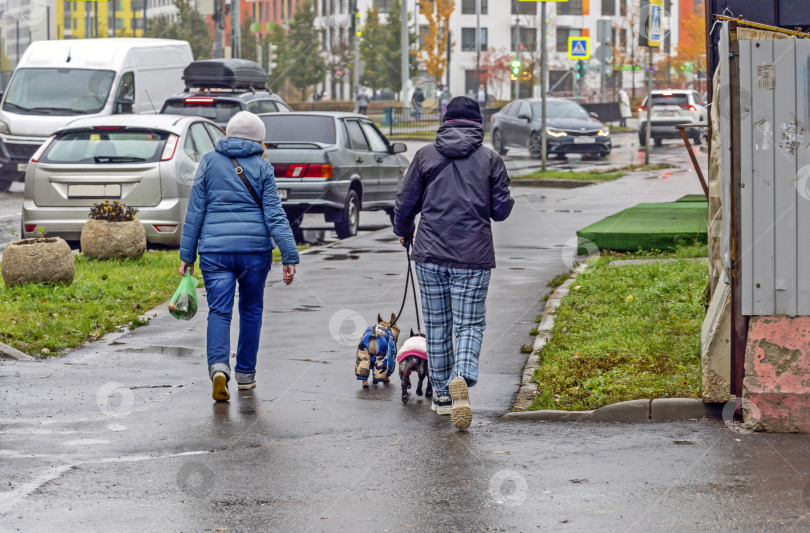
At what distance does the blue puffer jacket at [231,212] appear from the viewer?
26.7ft

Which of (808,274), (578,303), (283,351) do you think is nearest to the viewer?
(808,274)

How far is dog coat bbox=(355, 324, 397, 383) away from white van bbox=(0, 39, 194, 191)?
17616 mm

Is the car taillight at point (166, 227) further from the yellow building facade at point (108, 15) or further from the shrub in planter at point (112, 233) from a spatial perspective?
the yellow building facade at point (108, 15)

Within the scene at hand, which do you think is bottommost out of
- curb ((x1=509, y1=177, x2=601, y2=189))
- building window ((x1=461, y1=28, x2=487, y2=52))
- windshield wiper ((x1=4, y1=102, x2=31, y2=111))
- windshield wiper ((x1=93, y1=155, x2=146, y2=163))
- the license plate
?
curb ((x1=509, y1=177, x2=601, y2=189))

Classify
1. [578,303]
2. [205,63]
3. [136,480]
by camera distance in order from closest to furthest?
[136,480] < [578,303] < [205,63]

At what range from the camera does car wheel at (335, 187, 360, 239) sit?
17.6m

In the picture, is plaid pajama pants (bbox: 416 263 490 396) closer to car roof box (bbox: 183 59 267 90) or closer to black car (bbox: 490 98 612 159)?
car roof box (bbox: 183 59 267 90)

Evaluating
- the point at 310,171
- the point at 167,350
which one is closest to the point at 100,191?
the point at 310,171

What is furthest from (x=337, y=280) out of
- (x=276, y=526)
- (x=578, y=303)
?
(x=276, y=526)

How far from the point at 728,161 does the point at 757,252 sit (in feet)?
1.64

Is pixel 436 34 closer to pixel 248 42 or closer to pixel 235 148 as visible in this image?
pixel 248 42

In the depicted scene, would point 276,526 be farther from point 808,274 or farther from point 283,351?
point 283,351

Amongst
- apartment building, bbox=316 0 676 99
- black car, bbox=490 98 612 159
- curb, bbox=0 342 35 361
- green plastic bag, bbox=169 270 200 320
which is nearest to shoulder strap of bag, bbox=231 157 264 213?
green plastic bag, bbox=169 270 200 320

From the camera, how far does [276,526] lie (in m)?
5.46
